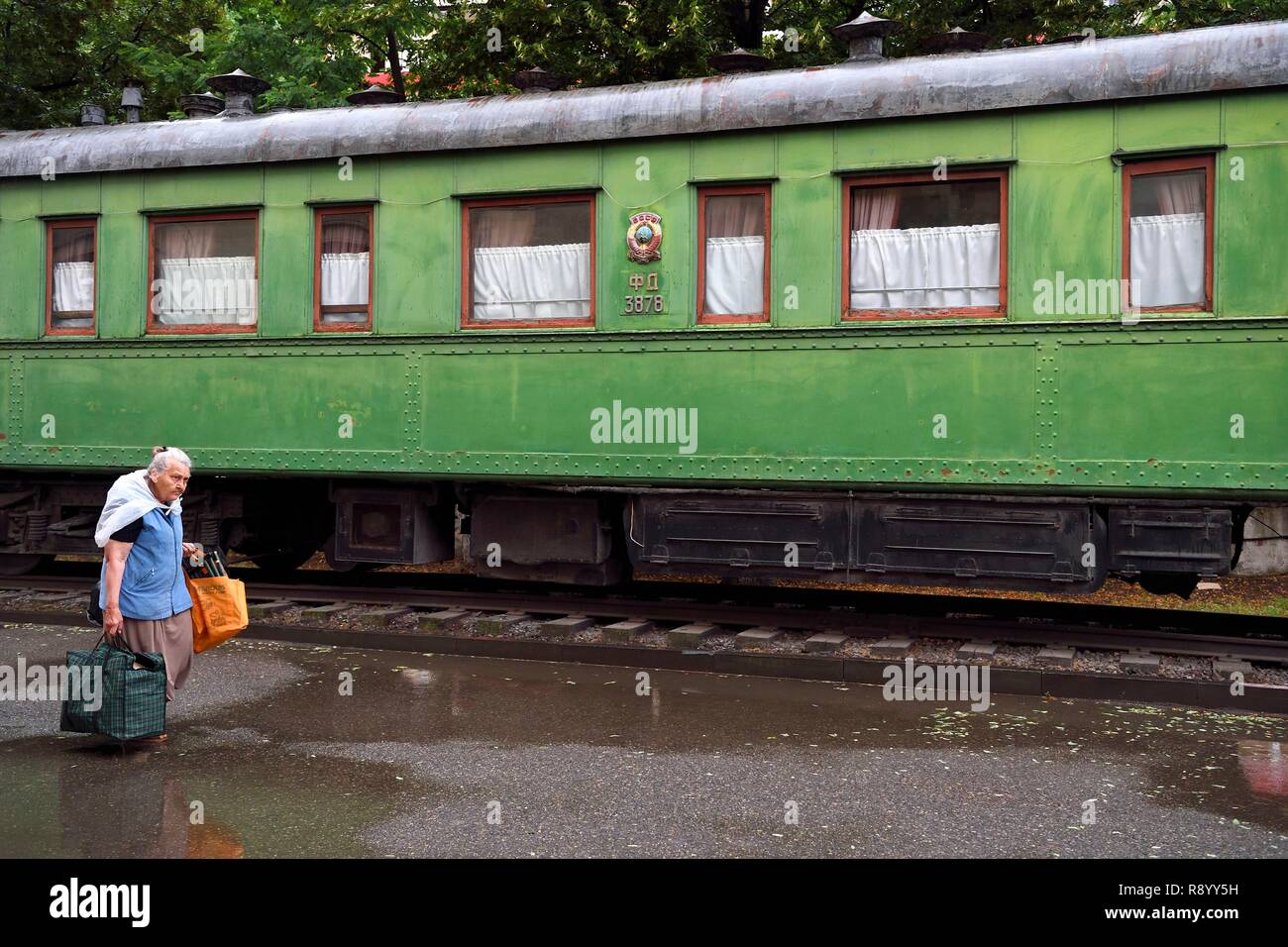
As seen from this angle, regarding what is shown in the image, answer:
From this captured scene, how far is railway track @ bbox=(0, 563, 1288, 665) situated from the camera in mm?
8094

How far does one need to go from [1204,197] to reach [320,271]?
6.07 meters

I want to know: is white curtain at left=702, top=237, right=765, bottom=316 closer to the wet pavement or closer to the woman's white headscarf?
the wet pavement

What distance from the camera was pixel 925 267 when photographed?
7957 mm

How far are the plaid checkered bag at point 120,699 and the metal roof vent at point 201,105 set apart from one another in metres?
5.97

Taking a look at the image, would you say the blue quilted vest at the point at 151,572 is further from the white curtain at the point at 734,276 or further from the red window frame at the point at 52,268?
the red window frame at the point at 52,268

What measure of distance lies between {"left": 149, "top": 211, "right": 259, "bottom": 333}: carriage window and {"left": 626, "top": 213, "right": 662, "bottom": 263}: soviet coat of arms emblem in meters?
3.05

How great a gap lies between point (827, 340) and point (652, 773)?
3.47 meters

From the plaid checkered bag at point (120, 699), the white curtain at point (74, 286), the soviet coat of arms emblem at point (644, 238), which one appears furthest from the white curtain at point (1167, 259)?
the white curtain at point (74, 286)

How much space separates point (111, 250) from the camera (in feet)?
32.2

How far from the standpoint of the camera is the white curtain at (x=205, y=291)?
9.55 meters

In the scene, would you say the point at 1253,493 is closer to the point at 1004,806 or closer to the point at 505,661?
the point at 1004,806

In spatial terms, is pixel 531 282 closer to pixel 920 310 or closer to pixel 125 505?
pixel 920 310

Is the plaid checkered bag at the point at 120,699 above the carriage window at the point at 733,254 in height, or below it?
below

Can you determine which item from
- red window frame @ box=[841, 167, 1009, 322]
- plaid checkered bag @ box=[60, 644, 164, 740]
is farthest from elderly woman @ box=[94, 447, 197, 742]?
red window frame @ box=[841, 167, 1009, 322]
